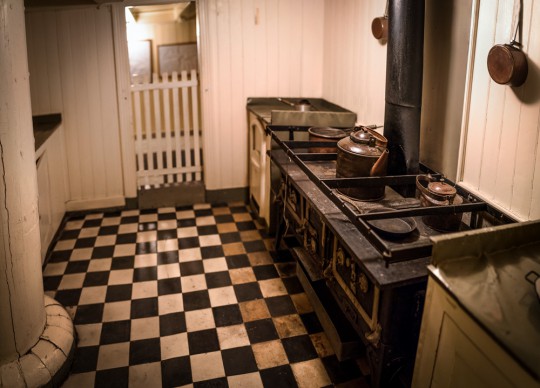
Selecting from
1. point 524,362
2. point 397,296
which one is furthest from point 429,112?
point 524,362

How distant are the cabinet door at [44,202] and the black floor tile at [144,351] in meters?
1.30

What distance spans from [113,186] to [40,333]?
232 cm

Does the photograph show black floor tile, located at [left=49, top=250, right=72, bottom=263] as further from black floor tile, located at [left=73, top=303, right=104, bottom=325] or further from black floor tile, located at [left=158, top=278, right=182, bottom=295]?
black floor tile, located at [left=158, top=278, right=182, bottom=295]

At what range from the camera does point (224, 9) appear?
4.38 m

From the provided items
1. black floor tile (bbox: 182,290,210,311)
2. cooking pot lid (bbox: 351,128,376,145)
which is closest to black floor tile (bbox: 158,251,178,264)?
black floor tile (bbox: 182,290,210,311)


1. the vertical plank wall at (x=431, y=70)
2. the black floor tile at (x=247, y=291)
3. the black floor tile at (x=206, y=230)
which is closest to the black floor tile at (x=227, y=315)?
the black floor tile at (x=247, y=291)

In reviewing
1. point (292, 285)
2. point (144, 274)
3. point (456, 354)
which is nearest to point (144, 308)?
point (144, 274)

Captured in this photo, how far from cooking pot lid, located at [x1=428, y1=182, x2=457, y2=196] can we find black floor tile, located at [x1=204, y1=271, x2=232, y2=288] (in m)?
1.70

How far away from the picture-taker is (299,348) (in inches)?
111

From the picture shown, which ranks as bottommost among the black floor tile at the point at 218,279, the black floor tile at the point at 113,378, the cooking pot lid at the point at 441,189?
the black floor tile at the point at 113,378

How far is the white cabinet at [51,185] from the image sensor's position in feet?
12.1

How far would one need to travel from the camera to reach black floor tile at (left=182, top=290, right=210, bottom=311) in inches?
126

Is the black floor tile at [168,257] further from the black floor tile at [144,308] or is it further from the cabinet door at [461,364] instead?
the cabinet door at [461,364]

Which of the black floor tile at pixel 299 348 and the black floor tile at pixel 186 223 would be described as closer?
the black floor tile at pixel 299 348
